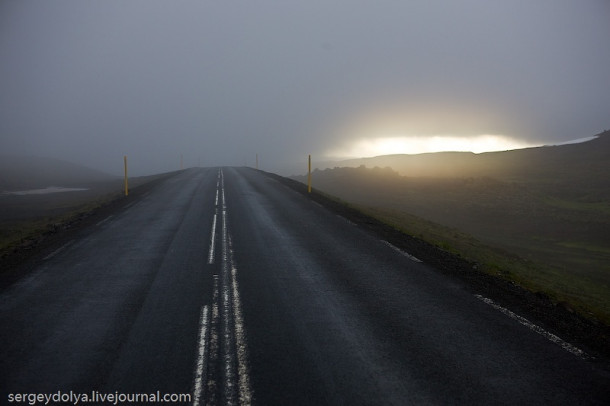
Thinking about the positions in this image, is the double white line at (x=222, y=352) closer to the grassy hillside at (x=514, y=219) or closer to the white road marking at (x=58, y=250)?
the white road marking at (x=58, y=250)

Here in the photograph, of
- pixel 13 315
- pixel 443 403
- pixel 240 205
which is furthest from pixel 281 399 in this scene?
pixel 240 205

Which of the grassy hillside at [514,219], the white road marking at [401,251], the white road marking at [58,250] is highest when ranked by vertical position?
the white road marking at [401,251]

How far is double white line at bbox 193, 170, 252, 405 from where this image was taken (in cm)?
443

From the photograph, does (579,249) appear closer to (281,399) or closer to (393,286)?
(393,286)

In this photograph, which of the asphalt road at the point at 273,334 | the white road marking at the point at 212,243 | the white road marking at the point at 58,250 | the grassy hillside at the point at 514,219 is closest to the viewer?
the asphalt road at the point at 273,334

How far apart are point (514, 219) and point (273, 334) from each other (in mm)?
31202

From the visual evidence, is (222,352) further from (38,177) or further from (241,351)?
(38,177)

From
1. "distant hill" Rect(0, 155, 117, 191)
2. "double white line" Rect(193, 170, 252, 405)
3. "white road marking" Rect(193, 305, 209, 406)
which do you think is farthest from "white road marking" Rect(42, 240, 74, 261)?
"distant hill" Rect(0, 155, 117, 191)

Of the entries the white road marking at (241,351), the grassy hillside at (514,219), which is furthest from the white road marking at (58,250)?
the grassy hillside at (514,219)

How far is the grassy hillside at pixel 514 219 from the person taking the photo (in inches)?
582

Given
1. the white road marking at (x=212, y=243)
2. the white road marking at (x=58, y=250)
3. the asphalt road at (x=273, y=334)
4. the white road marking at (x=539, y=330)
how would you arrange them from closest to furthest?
the asphalt road at (x=273, y=334) < the white road marking at (x=539, y=330) < the white road marking at (x=212, y=243) < the white road marking at (x=58, y=250)

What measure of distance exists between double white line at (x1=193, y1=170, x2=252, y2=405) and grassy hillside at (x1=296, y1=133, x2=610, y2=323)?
649cm

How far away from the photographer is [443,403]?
4.36 meters

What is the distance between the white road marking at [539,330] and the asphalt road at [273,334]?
40mm
